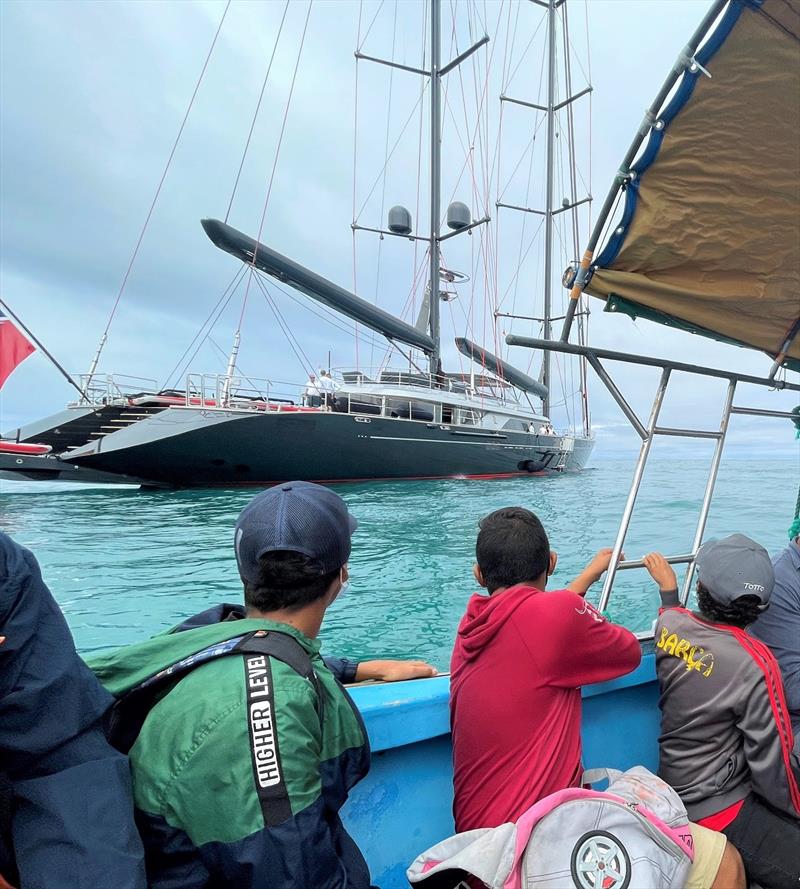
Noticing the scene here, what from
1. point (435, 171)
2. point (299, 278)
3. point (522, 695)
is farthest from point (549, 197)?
point (522, 695)

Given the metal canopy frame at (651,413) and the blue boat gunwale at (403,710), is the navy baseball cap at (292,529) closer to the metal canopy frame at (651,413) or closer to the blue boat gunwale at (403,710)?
the blue boat gunwale at (403,710)

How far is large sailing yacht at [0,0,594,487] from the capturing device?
12.9 meters

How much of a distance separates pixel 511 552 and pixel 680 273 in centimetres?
169

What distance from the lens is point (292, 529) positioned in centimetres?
111

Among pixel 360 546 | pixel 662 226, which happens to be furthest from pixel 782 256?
pixel 360 546

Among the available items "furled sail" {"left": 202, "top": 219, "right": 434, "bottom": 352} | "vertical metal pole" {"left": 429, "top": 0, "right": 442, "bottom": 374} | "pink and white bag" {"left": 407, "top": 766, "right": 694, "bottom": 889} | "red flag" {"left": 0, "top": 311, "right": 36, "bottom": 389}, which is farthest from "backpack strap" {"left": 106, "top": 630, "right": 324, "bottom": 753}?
"vertical metal pole" {"left": 429, "top": 0, "right": 442, "bottom": 374}

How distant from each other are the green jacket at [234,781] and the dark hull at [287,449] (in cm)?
1262

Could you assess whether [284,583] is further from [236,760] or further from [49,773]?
[49,773]

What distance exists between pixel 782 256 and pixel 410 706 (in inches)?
99.0

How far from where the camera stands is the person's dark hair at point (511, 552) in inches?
62.1

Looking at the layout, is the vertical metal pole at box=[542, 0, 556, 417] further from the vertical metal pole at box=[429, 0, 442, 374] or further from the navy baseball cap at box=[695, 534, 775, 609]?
the navy baseball cap at box=[695, 534, 775, 609]

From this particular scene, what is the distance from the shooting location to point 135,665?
1004 millimetres

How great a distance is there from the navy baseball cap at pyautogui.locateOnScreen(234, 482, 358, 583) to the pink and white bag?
708mm

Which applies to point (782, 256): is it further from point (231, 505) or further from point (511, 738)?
point (231, 505)
